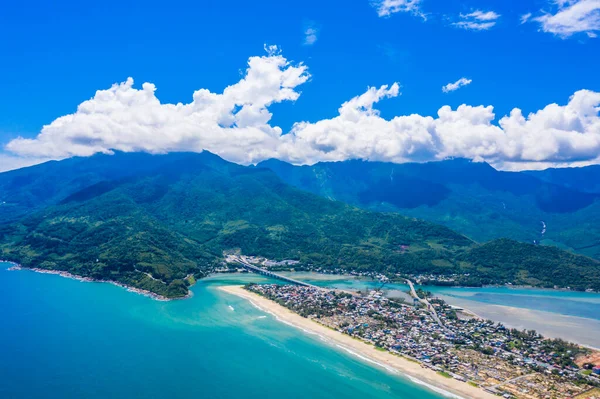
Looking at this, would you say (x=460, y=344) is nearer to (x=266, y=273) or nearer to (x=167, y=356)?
(x=167, y=356)

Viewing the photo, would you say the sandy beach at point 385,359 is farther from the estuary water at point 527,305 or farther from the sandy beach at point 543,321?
the estuary water at point 527,305

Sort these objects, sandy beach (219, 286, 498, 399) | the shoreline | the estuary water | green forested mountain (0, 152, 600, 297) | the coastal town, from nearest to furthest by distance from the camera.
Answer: sandy beach (219, 286, 498, 399) → the coastal town → the estuary water → the shoreline → green forested mountain (0, 152, 600, 297)

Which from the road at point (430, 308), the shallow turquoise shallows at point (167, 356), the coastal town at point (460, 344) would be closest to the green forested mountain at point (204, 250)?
the shallow turquoise shallows at point (167, 356)

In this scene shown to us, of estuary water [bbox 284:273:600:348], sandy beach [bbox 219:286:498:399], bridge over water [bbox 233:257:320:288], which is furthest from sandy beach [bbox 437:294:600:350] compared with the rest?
bridge over water [bbox 233:257:320:288]

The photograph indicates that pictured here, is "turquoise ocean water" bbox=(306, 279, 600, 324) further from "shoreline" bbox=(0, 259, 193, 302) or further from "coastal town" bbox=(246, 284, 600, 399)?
"shoreline" bbox=(0, 259, 193, 302)

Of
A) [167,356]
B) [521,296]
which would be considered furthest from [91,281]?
[521,296]
